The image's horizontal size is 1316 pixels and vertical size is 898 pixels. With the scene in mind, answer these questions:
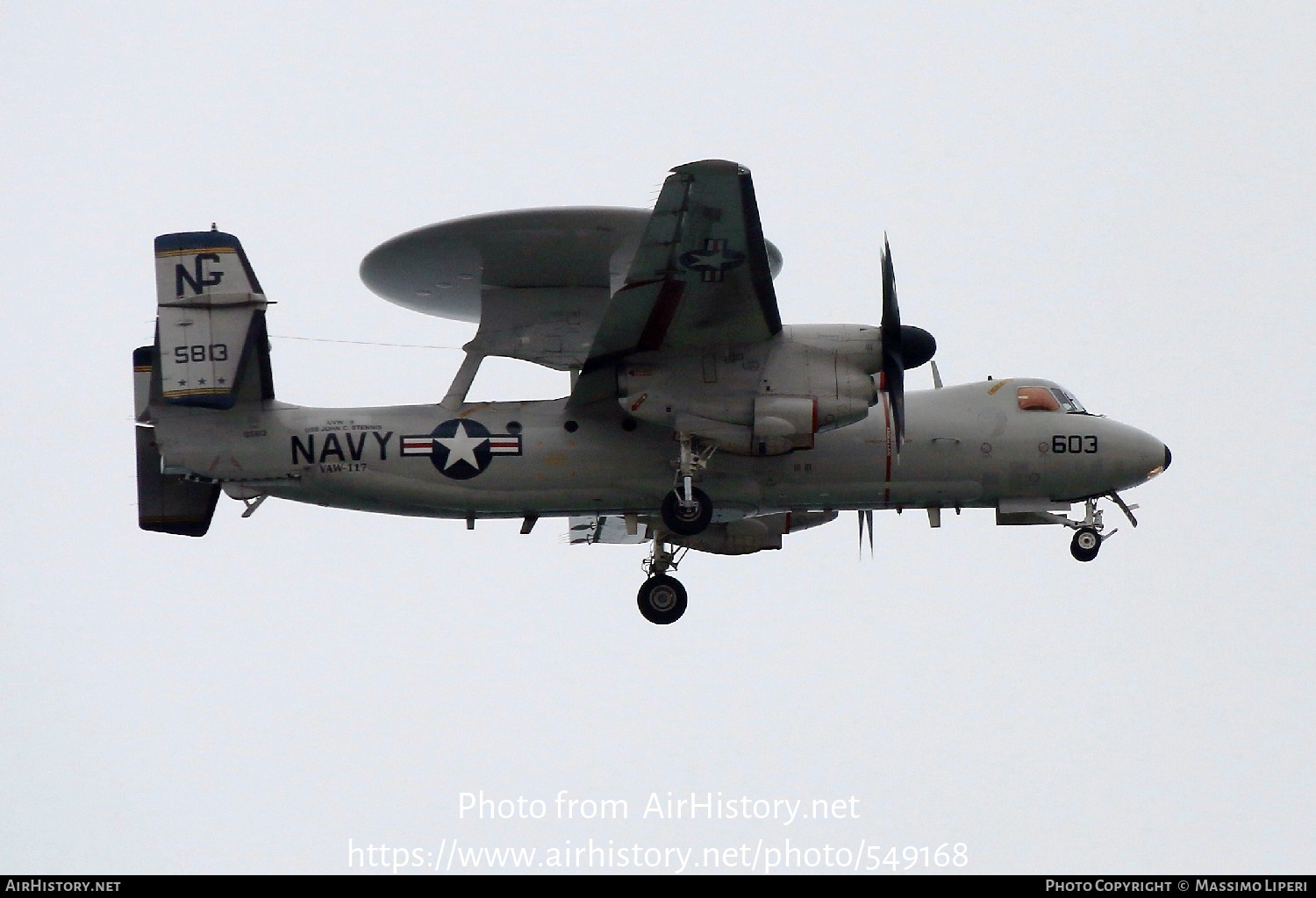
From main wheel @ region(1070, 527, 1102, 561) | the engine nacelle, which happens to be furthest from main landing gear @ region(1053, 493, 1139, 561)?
the engine nacelle

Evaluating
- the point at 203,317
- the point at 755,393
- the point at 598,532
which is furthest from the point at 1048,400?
the point at 203,317

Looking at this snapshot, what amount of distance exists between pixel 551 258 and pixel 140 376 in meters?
6.16

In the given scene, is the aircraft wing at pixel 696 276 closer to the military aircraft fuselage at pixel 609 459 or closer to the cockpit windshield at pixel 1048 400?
the military aircraft fuselage at pixel 609 459

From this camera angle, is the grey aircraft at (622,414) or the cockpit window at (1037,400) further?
the cockpit window at (1037,400)

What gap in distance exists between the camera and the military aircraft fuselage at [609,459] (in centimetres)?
2306

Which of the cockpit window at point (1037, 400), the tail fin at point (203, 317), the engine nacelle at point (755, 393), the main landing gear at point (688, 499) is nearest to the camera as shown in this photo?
the tail fin at point (203, 317)

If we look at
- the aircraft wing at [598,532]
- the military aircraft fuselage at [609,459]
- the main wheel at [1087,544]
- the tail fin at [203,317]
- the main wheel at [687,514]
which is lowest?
the aircraft wing at [598,532]

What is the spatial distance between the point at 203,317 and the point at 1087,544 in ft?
42.6

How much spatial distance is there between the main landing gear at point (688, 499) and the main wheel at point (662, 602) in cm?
232

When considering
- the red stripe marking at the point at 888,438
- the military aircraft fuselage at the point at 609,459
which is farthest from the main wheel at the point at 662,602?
the red stripe marking at the point at 888,438

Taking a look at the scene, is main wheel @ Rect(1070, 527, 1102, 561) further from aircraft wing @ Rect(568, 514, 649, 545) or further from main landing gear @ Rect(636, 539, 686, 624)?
aircraft wing @ Rect(568, 514, 649, 545)

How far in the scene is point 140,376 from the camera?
24125mm

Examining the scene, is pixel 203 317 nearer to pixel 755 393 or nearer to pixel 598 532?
pixel 755 393
